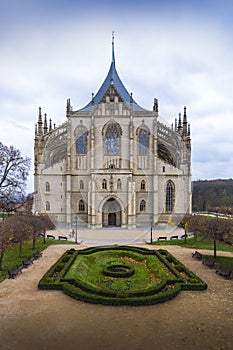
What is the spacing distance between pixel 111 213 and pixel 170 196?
10.0 metres

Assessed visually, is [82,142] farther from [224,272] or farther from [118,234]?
[224,272]

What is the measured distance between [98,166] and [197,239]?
18321 mm

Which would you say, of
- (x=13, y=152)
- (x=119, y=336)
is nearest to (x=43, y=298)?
(x=119, y=336)

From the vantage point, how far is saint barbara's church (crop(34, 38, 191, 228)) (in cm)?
4125

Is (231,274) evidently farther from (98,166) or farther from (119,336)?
(98,166)

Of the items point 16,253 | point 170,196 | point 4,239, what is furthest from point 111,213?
point 4,239

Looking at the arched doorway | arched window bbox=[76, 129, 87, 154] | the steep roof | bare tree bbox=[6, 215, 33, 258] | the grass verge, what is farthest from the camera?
the steep roof

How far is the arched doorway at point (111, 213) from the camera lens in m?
40.8

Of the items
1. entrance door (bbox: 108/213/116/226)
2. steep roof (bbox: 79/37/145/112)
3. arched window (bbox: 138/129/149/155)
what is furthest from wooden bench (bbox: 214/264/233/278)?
steep roof (bbox: 79/37/145/112)

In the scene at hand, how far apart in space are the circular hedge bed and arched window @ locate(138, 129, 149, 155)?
70.5ft

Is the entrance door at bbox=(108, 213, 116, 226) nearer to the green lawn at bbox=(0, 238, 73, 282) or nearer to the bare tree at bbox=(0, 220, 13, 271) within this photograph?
the green lawn at bbox=(0, 238, 73, 282)

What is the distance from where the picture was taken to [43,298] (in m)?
13.8

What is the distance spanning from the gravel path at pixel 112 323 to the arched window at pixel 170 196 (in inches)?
1074

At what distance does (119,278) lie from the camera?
17.0 meters
